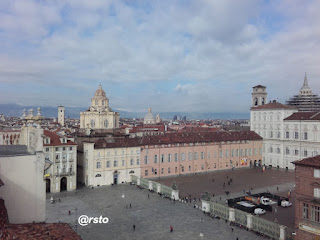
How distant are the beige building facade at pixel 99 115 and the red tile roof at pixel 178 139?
19.2 m

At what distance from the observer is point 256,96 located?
92.4m

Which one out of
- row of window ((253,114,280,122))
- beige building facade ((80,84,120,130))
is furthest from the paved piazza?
row of window ((253,114,280,122))

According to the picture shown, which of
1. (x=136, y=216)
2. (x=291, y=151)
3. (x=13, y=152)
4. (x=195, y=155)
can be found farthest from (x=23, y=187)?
(x=291, y=151)

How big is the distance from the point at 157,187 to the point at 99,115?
117ft

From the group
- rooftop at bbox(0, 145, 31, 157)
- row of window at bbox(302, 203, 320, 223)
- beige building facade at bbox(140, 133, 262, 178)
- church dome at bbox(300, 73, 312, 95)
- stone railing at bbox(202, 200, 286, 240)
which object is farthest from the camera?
church dome at bbox(300, 73, 312, 95)

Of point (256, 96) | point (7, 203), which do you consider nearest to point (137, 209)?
point (7, 203)

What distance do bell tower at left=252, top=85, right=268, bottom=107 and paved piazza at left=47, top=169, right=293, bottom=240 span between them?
52862mm

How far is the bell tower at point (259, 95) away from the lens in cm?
9175

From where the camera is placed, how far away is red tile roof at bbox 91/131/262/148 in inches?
2140

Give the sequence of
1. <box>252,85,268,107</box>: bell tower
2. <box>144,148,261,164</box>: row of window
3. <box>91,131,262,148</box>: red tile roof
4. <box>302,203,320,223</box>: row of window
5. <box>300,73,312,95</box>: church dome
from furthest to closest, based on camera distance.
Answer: <box>300,73,312,95</box>: church dome < <box>252,85,268,107</box>: bell tower < <box>144,148,261,164</box>: row of window < <box>91,131,262,148</box>: red tile roof < <box>302,203,320,223</box>: row of window

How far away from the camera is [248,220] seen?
3089cm

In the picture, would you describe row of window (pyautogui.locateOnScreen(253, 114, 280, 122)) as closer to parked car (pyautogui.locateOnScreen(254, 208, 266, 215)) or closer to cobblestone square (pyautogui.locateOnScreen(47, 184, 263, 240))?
parked car (pyautogui.locateOnScreen(254, 208, 266, 215))

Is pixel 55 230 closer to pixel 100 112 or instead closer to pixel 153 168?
pixel 153 168

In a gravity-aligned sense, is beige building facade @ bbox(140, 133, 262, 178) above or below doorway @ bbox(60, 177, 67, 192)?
above
